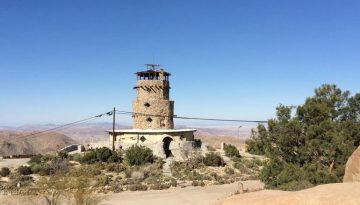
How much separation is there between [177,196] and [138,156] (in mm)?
14981

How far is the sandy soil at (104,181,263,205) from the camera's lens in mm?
26344

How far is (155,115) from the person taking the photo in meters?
56.2

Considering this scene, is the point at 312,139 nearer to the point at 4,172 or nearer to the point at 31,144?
the point at 4,172

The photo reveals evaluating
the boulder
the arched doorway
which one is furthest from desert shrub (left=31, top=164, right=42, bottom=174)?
the boulder

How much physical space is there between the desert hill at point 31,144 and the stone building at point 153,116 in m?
38.8

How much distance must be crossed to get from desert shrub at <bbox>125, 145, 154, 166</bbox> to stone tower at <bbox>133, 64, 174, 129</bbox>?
39.1ft

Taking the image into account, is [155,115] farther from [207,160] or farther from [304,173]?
[304,173]

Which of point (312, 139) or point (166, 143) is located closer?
point (312, 139)

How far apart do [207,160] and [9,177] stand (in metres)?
21.5

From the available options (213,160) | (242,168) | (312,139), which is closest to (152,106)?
(213,160)

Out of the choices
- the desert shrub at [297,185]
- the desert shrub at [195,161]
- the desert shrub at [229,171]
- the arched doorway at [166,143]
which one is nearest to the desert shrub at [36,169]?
the desert shrub at [195,161]

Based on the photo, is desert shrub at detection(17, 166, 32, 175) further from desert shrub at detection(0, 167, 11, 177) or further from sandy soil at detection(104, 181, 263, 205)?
sandy soil at detection(104, 181, 263, 205)

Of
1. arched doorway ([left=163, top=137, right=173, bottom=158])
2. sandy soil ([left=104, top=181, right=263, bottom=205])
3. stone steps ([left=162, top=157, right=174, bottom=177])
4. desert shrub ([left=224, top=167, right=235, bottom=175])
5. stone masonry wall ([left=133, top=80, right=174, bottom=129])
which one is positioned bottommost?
sandy soil ([left=104, top=181, right=263, bottom=205])

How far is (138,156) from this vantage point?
42906 millimetres
